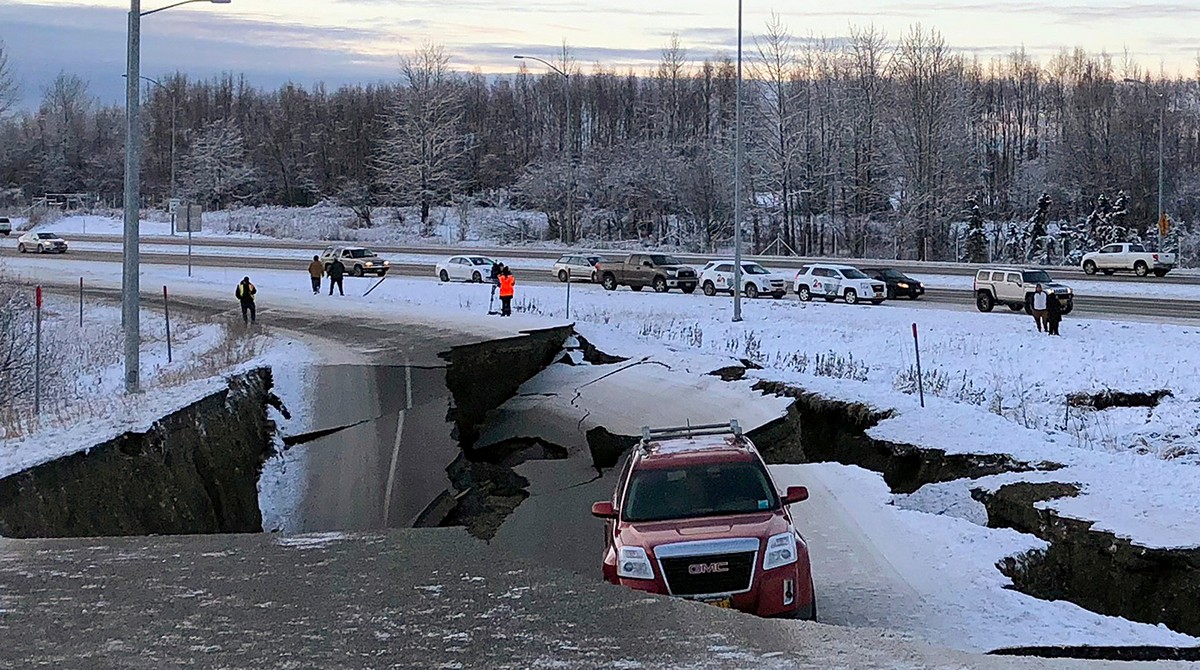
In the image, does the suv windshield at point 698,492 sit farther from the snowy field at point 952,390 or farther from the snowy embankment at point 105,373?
the snowy embankment at point 105,373

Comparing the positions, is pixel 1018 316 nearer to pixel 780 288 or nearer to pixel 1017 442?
pixel 780 288

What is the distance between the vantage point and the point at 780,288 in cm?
4678

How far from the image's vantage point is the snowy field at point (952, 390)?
41.0 feet

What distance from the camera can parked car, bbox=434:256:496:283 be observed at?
170 feet

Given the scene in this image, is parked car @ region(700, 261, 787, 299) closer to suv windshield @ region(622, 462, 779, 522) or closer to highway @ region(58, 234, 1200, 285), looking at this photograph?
highway @ region(58, 234, 1200, 285)

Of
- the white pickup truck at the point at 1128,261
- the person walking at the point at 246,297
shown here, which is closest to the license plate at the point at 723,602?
the person walking at the point at 246,297

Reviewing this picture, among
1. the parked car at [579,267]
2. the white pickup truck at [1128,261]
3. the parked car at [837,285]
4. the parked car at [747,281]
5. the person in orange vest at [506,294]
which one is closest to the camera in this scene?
the person in orange vest at [506,294]

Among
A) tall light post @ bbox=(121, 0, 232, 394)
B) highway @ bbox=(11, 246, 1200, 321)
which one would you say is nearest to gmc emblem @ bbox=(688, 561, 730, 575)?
tall light post @ bbox=(121, 0, 232, 394)

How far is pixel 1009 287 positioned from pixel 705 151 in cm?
4744

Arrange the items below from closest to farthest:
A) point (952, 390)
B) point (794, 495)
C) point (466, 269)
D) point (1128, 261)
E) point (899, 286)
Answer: point (794, 495) < point (952, 390) < point (899, 286) < point (466, 269) < point (1128, 261)

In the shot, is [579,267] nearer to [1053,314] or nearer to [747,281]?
[747,281]

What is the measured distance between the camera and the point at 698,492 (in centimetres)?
1062

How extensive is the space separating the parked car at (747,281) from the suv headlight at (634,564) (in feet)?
123

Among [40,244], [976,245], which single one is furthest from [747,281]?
[40,244]
